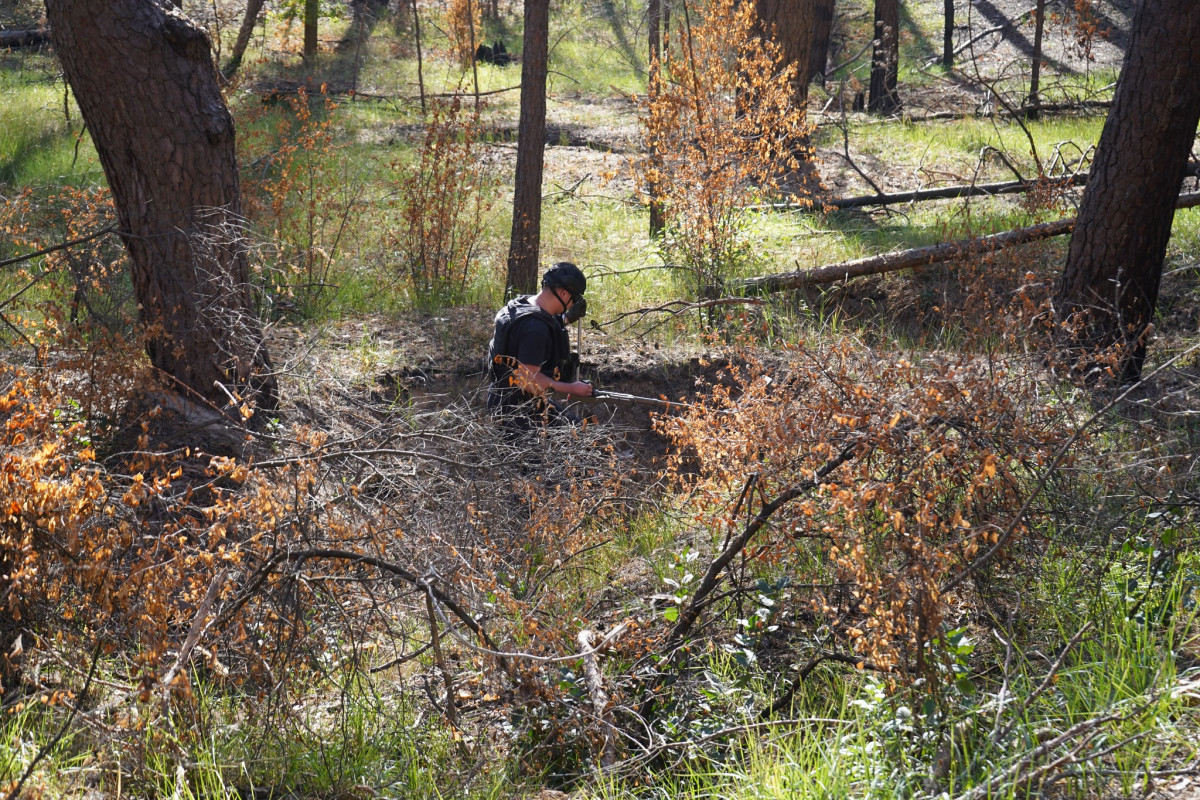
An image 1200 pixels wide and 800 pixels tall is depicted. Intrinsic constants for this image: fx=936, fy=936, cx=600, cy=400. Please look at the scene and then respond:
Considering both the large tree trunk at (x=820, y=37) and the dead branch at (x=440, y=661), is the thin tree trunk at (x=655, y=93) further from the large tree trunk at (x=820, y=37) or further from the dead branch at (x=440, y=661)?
the large tree trunk at (x=820, y=37)

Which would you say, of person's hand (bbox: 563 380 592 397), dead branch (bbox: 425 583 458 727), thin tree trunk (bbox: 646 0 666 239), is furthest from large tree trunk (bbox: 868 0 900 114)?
dead branch (bbox: 425 583 458 727)

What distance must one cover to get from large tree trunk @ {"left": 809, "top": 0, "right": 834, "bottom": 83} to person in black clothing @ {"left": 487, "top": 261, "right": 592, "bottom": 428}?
12131 millimetres

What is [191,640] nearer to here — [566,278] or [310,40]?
[566,278]

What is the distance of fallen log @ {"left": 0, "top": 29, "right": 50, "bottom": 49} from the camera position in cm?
1698

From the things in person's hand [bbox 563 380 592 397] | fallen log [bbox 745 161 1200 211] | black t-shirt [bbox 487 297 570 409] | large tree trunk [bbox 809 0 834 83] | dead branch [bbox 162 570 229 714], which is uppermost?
large tree trunk [bbox 809 0 834 83]

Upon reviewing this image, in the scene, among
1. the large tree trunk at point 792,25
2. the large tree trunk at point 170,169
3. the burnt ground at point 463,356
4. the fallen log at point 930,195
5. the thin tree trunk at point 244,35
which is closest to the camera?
the large tree trunk at point 170,169

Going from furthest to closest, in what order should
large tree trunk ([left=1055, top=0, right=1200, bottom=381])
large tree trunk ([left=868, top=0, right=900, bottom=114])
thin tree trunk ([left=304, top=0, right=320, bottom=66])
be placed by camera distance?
thin tree trunk ([left=304, top=0, right=320, bottom=66])
large tree trunk ([left=868, top=0, right=900, bottom=114])
large tree trunk ([left=1055, top=0, right=1200, bottom=381])

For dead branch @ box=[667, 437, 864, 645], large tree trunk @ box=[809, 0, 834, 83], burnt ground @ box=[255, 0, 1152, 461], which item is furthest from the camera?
large tree trunk @ box=[809, 0, 834, 83]

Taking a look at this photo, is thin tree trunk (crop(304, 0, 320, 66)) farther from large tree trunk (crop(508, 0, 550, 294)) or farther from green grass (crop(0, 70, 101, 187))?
large tree trunk (crop(508, 0, 550, 294))

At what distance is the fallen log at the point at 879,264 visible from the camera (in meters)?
7.88

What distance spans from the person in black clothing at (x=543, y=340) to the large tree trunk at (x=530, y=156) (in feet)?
8.05

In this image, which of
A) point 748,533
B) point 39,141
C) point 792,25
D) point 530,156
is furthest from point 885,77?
point 748,533

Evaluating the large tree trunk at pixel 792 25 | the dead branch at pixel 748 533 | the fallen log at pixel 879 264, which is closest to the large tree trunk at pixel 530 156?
the fallen log at pixel 879 264

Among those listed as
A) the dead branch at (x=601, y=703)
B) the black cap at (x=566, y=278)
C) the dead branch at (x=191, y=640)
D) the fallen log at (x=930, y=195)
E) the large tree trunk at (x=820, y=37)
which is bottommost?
the dead branch at (x=601, y=703)
